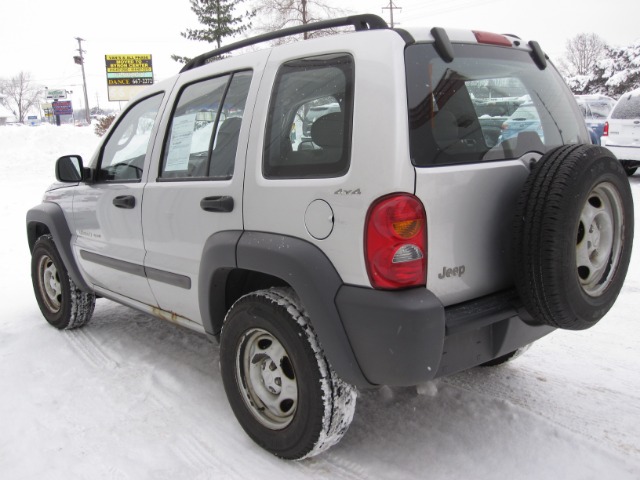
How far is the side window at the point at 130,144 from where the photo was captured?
340 centimetres

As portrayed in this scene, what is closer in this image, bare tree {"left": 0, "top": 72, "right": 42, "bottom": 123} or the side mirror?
the side mirror

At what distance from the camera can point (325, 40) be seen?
240cm

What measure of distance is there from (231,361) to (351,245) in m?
1.00

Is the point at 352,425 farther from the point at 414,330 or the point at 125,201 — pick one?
the point at 125,201

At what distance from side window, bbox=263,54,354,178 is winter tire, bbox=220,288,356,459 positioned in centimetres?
60

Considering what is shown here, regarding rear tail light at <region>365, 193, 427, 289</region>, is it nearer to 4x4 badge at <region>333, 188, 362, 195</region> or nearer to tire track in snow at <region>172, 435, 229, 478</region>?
4x4 badge at <region>333, 188, 362, 195</region>

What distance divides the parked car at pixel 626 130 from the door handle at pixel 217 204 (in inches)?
381

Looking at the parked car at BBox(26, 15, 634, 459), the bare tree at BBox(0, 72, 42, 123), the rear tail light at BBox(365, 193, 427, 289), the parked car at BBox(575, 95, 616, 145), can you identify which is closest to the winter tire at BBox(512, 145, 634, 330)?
the parked car at BBox(26, 15, 634, 459)

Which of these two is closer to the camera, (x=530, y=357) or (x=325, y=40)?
(x=325, y=40)

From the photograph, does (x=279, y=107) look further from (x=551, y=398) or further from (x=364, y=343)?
(x=551, y=398)

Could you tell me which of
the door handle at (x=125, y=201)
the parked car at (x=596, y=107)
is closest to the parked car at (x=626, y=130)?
the parked car at (x=596, y=107)

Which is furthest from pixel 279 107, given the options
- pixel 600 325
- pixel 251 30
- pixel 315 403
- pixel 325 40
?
pixel 251 30

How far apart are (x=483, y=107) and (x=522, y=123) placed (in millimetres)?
284

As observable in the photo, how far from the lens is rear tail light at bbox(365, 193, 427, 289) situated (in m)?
2.01
